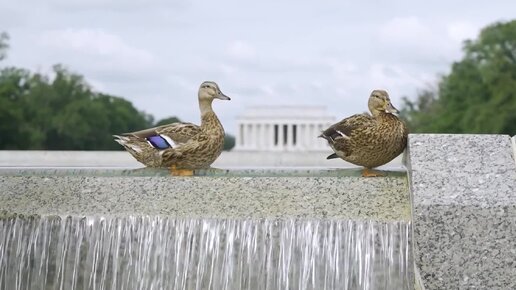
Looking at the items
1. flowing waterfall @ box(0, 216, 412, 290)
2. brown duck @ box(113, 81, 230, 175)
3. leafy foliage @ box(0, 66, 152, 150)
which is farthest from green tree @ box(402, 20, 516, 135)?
flowing waterfall @ box(0, 216, 412, 290)

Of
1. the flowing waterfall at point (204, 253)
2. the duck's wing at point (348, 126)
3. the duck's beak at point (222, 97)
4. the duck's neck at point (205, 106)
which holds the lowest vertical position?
the flowing waterfall at point (204, 253)

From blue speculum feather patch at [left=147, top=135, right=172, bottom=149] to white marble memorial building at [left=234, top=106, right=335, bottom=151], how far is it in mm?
63011

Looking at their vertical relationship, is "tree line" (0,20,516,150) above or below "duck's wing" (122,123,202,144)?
above

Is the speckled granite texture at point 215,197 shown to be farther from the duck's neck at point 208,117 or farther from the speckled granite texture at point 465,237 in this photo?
the duck's neck at point 208,117

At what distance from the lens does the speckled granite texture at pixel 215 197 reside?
Result: 725 cm

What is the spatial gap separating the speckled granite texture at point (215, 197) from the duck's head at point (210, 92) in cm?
87

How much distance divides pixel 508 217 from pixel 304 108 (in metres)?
66.7

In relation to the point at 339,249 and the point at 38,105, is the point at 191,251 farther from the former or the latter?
the point at 38,105

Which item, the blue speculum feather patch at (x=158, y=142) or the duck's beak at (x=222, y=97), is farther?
the duck's beak at (x=222, y=97)

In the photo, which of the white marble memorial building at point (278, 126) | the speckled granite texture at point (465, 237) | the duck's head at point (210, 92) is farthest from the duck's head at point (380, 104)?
the white marble memorial building at point (278, 126)

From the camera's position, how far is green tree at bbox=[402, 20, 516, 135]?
4725 cm

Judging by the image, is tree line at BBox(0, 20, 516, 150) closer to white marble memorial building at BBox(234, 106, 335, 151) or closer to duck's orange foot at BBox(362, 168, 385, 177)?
white marble memorial building at BBox(234, 106, 335, 151)

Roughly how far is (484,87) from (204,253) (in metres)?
46.7

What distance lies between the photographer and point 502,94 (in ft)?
158
